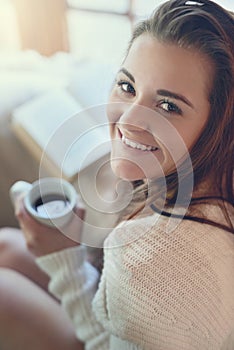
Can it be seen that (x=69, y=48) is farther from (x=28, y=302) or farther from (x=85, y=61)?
(x=28, y=302)

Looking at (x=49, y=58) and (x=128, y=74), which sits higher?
(x=128, y=74)

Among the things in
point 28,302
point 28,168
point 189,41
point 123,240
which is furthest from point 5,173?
point 189,41

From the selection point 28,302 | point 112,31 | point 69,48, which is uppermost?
point 112,31

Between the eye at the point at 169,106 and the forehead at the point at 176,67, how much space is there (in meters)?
0.02

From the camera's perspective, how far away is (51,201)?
0.73m

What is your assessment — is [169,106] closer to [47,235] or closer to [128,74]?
[128,74]

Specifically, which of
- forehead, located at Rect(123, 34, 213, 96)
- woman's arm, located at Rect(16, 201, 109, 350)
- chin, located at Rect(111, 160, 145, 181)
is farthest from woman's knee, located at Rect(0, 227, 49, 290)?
forehead, located at Rect(123, 34, 213, 96)

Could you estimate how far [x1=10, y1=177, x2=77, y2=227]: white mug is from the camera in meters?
0.70

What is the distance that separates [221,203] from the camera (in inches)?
20.3

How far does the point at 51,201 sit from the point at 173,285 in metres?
0.31

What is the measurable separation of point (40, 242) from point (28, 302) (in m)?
0.10

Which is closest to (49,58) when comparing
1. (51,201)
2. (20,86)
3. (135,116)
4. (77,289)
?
(20,86)

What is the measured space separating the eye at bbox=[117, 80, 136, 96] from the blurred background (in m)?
0.30

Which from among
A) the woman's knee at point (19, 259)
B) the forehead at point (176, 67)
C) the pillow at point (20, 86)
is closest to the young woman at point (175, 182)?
the forehead at point (176, 67)
